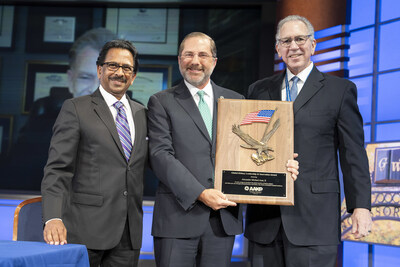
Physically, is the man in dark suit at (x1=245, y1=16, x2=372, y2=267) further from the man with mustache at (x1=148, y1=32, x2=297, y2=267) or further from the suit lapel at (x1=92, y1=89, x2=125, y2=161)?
the suit lapel at (x1=92, y1=89, x2=125, y2=161)

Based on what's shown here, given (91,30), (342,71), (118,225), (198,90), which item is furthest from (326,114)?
(91,30)

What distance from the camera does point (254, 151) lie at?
7.10 ft

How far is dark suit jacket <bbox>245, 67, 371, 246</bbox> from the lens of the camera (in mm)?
2193

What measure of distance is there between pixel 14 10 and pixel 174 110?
4219 mm

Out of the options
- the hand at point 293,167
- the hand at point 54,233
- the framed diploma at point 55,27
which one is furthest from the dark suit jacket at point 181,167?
the framed diploma at point 55,27

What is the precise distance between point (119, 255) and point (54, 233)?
421mm

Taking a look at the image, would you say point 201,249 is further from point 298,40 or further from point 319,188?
point 298,40

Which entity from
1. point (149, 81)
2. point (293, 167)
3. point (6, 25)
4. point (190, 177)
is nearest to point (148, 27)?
point (149, 81)

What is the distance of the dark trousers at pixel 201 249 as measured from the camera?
2186mm

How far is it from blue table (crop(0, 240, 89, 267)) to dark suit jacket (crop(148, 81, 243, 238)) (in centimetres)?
55

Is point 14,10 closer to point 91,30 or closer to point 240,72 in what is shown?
point 91,30

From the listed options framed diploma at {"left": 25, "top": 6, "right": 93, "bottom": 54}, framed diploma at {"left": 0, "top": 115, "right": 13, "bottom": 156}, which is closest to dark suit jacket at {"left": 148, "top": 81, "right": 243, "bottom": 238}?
framed diploma at {"left": 25, "top": 6, "right": 93, "bottom": 54}

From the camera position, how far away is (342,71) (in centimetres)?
420

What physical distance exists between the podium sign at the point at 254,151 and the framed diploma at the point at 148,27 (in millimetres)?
3466
